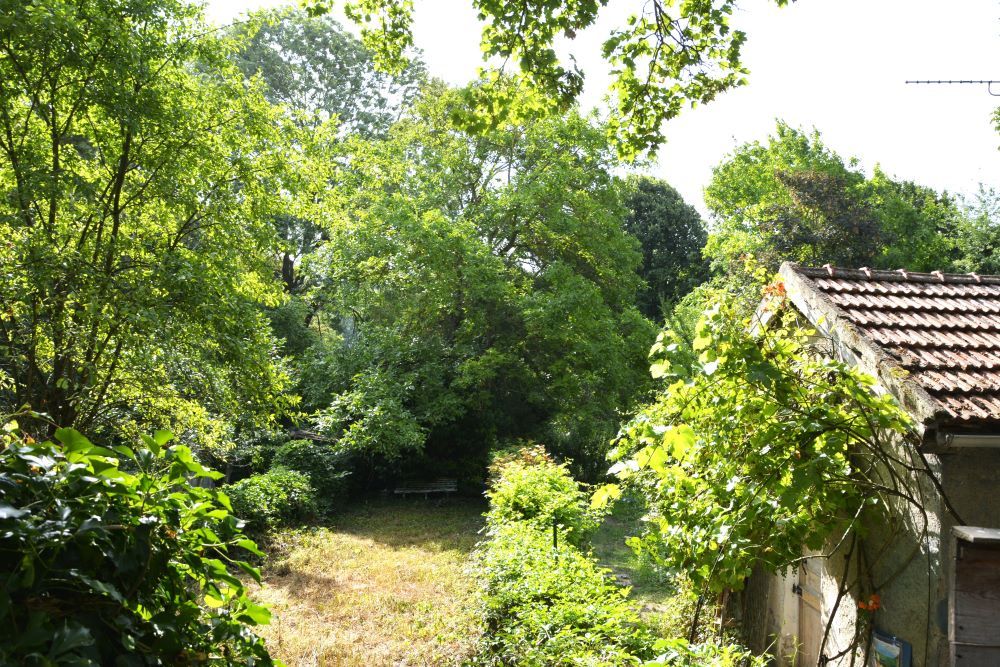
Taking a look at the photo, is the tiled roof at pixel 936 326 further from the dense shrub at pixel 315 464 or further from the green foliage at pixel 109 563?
the dense shrub at pixel 315 464

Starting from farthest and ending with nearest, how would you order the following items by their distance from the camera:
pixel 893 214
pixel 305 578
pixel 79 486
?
1. pixel 893 214
2. pixel 305 578
3. pixel 79 486

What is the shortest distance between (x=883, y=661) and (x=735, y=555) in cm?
160

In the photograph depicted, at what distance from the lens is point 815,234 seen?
24.7 meters

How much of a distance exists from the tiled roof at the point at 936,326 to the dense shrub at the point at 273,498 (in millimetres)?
11464

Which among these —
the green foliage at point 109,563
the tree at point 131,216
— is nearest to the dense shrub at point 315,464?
the tree at point 131,216

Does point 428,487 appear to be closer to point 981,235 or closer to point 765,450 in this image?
point 765,450

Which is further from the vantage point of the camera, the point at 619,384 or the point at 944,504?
the point at 619,384

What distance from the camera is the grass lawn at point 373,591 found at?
Result: 861 centimetres

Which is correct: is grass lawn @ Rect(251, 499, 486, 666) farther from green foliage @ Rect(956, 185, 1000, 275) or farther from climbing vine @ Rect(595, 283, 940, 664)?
A: green foliage @ Rect(956, 185, 1000, 275)

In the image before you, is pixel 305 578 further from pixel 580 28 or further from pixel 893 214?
pixel 893 214

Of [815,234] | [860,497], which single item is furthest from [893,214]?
[860,497]

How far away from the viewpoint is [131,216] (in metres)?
10.1

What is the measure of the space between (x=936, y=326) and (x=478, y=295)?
14.3m

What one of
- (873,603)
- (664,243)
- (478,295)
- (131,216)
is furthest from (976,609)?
(664,243)
